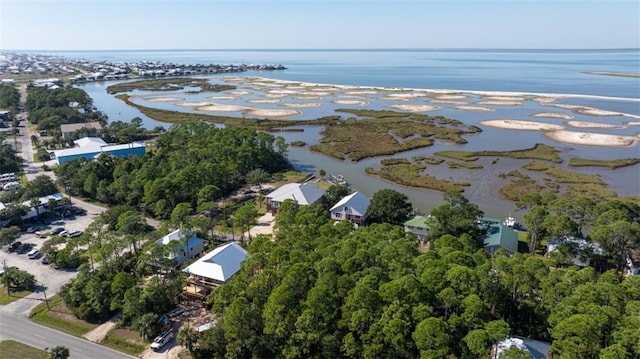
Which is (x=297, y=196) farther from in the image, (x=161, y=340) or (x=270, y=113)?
(x=270, y=113)

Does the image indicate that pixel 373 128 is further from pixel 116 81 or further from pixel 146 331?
pixel 116 81

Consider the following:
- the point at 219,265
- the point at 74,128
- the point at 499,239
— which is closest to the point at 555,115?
the point at 499,239

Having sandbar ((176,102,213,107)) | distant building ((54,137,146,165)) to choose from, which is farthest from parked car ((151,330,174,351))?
sandbar ((176,102,213,107))

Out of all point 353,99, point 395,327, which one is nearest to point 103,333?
point 395,327

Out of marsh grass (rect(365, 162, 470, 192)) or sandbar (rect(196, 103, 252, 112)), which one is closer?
marsh grass (rect(365, 162, 470, 192))

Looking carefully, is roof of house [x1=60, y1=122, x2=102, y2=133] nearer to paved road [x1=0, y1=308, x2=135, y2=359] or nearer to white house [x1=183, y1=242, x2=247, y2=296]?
paved road [x1=0, y1=308, x2=135, y2=359]

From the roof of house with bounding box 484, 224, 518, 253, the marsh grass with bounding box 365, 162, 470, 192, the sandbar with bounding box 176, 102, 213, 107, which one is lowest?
the marsh grass with bounding box 365, 162, 470, 192
